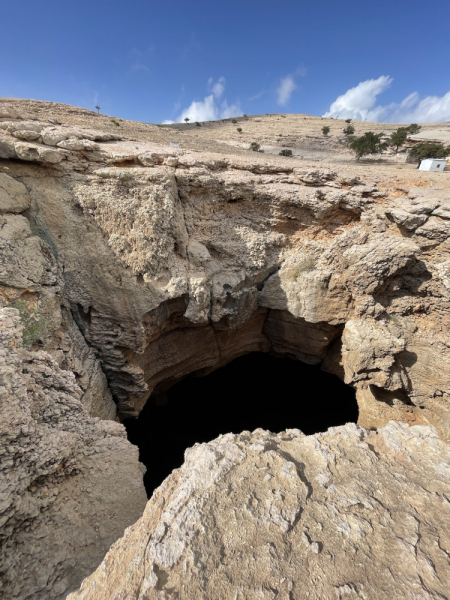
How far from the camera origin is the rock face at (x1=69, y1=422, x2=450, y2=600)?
6.29 ft

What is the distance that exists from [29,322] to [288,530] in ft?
16.0

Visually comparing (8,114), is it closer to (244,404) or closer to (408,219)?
(408,219)

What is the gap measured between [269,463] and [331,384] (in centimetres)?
905

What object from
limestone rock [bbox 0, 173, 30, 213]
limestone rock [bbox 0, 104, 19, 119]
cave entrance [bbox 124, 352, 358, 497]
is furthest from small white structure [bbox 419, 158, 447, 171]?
limestone rock [bbox 0, 104, 19, 119]

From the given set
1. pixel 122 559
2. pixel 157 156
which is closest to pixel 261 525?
pixel 122 559

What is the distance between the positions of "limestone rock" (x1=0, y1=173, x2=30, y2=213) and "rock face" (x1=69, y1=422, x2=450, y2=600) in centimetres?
556

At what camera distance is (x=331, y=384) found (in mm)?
10953

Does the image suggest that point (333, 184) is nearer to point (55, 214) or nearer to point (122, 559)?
point (55, 214)

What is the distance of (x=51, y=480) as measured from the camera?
3254 millimetres

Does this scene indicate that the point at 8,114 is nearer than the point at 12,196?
No

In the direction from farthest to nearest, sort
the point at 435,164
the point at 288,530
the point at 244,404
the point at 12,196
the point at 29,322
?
1. the point at 244,404
2. the point at 435,164
3. the point at 12,196
4. the point at 29,322
5. the point at 288,530

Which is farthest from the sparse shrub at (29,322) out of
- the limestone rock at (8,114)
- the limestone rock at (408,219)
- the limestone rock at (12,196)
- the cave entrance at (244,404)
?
the limestone rock at (408,219)

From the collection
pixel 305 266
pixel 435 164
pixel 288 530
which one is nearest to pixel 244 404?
pixel 305 266

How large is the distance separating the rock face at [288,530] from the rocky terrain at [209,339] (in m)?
0.02
